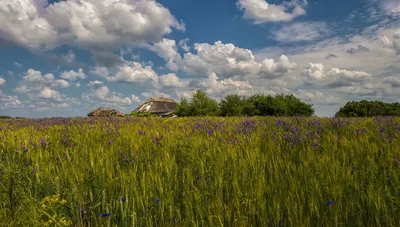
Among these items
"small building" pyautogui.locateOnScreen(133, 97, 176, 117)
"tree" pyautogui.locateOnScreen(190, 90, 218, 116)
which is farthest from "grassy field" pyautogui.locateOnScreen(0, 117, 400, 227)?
"small building" pyautogui.locateOnScreen(133, 97, 176, 117)

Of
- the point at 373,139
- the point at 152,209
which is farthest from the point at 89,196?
the point at 373,139

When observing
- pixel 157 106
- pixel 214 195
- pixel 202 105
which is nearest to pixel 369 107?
pixel 202 105

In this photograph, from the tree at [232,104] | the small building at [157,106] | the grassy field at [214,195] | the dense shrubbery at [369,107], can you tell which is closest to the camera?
the grassy field at [214,195]

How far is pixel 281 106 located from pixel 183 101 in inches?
379

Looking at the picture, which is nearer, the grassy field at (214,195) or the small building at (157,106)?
the grassy field at (214,195)

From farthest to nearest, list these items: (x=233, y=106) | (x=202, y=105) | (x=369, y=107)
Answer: (x=369, y=107) < (x=202, y=105) < (x=233, y=106)

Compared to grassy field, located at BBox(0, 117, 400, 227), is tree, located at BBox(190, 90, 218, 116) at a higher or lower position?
Result: higher

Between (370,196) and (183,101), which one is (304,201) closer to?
(370,196)

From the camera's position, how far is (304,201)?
1.96 meters

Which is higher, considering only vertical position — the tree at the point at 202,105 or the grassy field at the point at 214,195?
the tree at the point at 202,105

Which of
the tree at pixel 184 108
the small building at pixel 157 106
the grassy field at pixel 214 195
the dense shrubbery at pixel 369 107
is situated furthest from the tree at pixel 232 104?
the small building at pixel 157 106

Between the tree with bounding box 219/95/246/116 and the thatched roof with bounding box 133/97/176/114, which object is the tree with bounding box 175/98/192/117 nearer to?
the tree with bounding box 219/95/246/116

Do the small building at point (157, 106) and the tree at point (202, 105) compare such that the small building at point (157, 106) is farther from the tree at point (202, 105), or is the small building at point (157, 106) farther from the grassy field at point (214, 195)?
the grassy field at point (214, 195)

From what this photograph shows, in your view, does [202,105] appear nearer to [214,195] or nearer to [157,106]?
[214,195]
